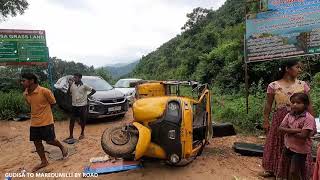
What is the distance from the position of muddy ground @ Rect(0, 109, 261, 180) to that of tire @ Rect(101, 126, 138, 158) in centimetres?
51

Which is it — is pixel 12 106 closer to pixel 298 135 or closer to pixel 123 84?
pixel 123 84

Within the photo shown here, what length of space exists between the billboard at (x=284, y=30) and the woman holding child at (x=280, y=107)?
2.85 meters

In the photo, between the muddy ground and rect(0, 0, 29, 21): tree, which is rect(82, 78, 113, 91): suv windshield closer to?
the muddy ground

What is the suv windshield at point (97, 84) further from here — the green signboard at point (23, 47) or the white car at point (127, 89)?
the green signboard at point (23, 47)

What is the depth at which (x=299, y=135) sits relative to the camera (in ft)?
13.7

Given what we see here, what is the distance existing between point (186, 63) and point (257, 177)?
74.9 ft

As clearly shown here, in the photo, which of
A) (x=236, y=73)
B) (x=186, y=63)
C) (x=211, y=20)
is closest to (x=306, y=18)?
(x=236, y=73)

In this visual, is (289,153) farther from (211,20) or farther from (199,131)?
(211,20)

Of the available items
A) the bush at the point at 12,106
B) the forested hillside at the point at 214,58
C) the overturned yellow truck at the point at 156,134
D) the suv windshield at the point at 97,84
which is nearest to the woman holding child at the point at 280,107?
the overturned yellow truck at the point at 156,134

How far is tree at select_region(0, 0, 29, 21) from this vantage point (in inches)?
Answer: 645

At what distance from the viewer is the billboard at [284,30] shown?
23.8 feet

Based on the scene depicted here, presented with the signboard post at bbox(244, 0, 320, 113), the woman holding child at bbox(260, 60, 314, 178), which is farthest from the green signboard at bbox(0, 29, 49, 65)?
the woman holding child at bbox(260, 60, 314, 178)

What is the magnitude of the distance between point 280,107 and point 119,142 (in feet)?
7.45

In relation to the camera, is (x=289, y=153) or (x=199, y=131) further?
(x=199, y=131)
